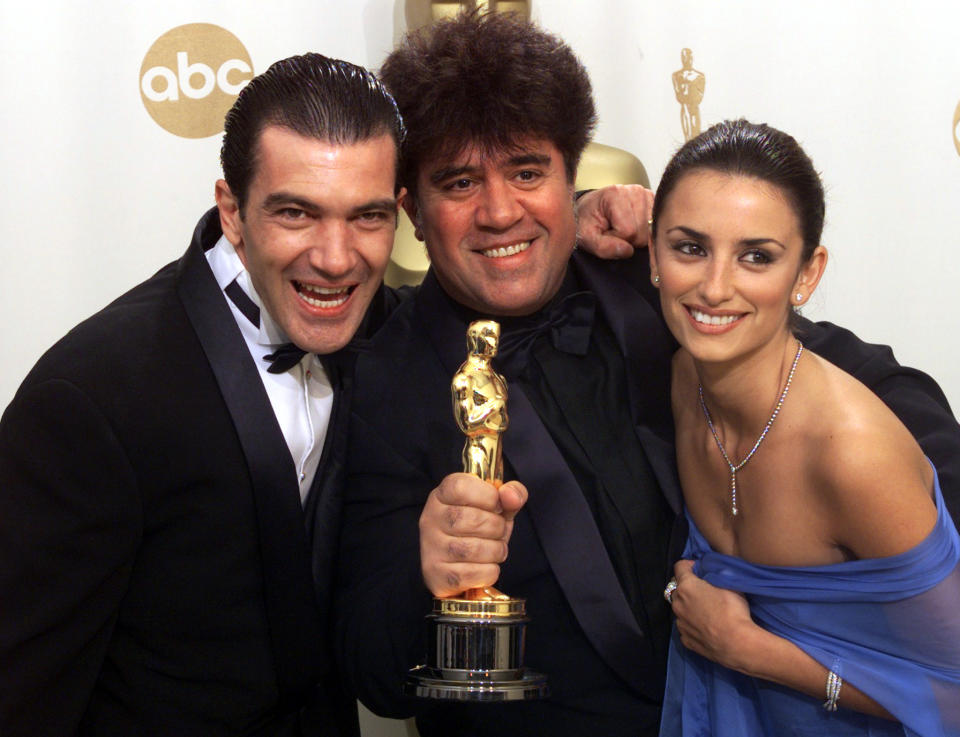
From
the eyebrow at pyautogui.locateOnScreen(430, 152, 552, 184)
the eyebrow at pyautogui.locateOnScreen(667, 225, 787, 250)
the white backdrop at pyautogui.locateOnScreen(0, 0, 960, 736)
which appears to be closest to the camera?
the eyebrow at pyautogui.locateOnScreen(667, 225, 787, 250)

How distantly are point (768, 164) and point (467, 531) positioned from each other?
20.6 inches

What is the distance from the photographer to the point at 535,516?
1473 millimetres

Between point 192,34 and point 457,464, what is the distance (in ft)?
3.60

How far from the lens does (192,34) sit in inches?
Result: 86.7

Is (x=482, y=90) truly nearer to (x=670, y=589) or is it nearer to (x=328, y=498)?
(x=328, y=498)

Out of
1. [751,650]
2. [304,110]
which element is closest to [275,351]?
[304,110]

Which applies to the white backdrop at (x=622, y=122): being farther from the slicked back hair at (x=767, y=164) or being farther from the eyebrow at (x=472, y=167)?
the slicked back hair at (x=767, y=164)

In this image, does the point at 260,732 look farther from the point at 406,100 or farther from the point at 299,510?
the point at 406,100

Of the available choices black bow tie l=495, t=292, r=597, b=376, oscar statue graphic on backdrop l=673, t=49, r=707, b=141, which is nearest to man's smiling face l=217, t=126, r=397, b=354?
black bow tie l=495, t=292, r=597, b=376

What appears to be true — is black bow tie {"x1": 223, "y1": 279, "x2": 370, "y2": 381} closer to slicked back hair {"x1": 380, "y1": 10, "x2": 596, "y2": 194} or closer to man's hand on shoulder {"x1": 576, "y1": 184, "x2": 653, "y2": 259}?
slicked back hair {"x1": 380, "y1": 10, "x2": 596, "y2": 194}

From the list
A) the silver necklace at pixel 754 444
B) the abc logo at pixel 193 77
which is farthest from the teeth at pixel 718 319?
the abc logo at pixel 193 77

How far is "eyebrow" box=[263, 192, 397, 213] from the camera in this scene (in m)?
1.33

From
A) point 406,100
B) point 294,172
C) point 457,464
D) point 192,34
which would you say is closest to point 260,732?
point 457,464

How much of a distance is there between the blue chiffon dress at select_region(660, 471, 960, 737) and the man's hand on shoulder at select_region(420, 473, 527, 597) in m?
0.31
